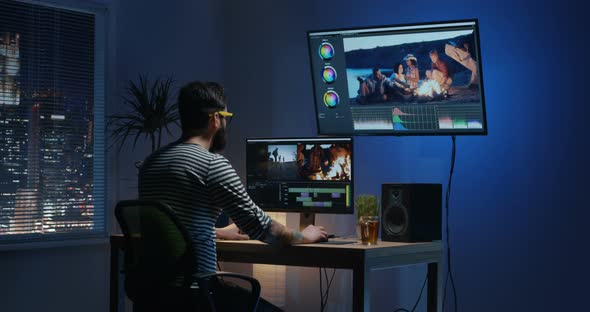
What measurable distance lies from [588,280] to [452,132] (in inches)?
41.3

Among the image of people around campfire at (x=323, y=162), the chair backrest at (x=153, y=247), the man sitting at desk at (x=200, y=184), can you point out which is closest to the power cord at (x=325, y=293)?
the image of people around campfire at (x=323, y=162)

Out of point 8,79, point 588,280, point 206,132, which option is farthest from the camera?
point 8,79

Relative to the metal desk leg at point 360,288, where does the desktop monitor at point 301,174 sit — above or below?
above

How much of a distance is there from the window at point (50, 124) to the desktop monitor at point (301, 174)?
119cm

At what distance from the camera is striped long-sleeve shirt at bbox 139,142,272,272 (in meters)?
3.16

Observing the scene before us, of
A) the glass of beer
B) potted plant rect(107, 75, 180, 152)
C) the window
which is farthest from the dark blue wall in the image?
the window

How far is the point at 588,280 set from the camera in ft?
13.6

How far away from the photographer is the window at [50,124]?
4785 mm

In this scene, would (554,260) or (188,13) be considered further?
(188,13)

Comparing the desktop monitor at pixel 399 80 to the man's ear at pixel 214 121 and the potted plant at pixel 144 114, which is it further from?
the man's ear at pixel 214 121

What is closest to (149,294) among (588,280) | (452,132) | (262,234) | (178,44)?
(262,234)

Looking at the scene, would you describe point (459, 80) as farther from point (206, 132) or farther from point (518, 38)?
point (206, 132)

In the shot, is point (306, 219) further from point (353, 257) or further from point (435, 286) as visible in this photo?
point (353, 257)

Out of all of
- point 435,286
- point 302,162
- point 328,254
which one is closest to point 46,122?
point 302,162
